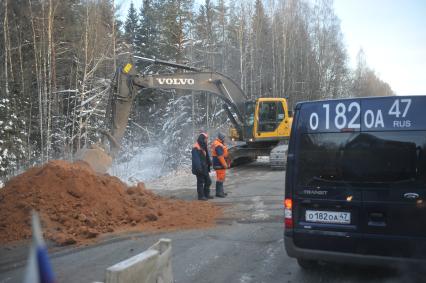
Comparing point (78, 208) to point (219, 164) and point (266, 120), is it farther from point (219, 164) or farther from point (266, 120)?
point (266, 120)

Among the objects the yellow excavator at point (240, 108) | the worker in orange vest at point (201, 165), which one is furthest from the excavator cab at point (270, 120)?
the worker in orange vest at point (201, 165)

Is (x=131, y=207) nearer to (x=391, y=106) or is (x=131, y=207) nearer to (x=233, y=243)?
(x=233, y=243)

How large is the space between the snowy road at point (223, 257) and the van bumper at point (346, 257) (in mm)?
412

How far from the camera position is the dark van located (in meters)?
4.94

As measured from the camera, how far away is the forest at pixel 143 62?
26.7 meters

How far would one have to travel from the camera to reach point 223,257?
22.4 feet

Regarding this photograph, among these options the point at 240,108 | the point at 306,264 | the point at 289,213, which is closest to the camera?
the point at 289,213

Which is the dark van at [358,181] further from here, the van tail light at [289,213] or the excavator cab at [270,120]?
the excavator cab at [270,120]

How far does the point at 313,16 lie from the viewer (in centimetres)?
4912

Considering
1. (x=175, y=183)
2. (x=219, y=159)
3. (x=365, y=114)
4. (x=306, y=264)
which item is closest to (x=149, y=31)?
(x=175, y=183)

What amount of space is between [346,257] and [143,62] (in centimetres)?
3546

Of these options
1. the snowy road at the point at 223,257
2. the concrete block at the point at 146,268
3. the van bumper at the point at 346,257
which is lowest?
the snowy road at the point at 223,257

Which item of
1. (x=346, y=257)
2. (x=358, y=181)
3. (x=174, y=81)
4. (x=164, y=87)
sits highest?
(x=174, y=81)

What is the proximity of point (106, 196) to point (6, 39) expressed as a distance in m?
19.9
